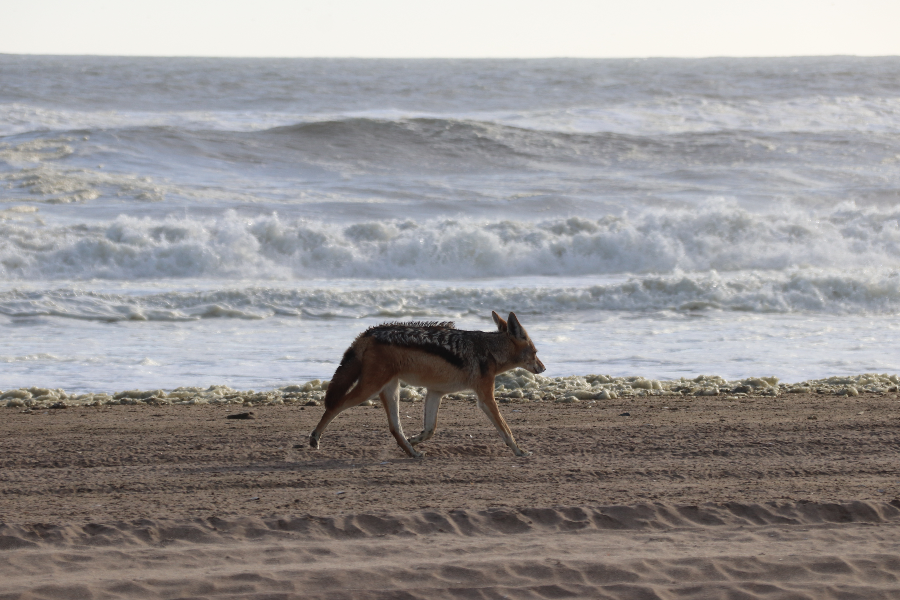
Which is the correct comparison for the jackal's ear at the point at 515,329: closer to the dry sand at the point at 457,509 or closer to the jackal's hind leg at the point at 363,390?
the dry sand at the point at 457,509

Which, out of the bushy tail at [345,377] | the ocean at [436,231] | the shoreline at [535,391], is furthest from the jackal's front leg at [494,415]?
the ocean at [436,231]

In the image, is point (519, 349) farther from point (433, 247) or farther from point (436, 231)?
point (436, 231)

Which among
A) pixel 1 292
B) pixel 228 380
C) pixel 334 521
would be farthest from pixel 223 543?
pixel 1 292

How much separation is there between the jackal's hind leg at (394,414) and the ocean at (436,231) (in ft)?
11.1

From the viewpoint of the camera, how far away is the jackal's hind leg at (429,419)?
261 inches

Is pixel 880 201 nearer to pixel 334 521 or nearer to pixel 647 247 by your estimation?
pixel 647 247

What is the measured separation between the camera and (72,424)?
24.6ft

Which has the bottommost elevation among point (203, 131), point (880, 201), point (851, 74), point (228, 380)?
point (228, 380)

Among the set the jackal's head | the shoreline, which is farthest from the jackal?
the shoreline

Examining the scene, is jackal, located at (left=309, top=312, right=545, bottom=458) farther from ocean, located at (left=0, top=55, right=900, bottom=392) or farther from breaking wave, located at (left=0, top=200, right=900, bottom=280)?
breaking wave, located at (left=0, top=200, right=900, bottom=280)

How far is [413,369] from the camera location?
20.6 feet

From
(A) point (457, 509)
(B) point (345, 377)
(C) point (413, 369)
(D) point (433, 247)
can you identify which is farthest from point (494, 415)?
(D) point (433, 247)

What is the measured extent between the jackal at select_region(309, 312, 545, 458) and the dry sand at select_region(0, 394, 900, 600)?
0.92ft

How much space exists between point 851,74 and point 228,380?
5258 cm
